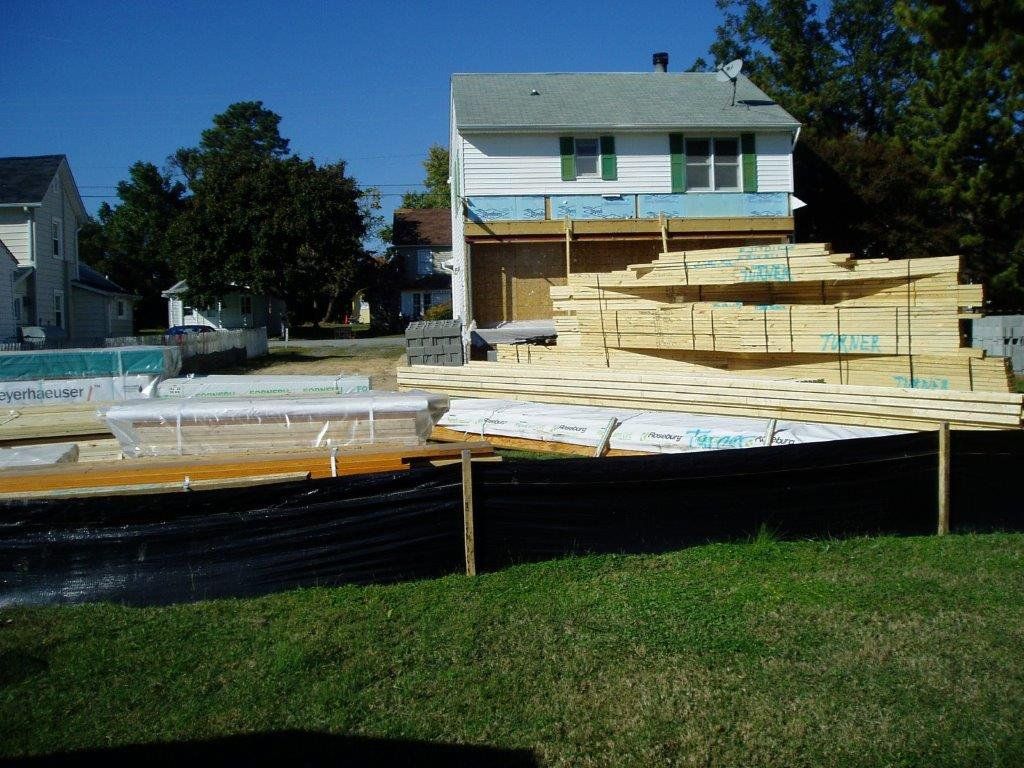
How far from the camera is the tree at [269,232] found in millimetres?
40875

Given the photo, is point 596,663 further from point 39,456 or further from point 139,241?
point 139,241

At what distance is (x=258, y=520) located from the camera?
6.04 metres

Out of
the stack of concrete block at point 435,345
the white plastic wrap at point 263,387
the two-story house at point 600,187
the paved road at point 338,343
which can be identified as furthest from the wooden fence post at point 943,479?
the paved road at point 338,343

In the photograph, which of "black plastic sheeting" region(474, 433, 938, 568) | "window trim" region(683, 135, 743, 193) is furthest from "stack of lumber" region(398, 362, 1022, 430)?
"window trim" region(683, 135, 743, 193)

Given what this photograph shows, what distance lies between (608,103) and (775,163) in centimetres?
479

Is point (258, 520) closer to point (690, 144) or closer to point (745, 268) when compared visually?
point (745, 268)

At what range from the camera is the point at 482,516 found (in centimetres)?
639

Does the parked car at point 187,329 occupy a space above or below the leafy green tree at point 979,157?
below

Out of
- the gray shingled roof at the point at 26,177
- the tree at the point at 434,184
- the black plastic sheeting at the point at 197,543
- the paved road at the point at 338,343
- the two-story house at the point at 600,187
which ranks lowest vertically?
the black plastic sheeting at the point at 197,543

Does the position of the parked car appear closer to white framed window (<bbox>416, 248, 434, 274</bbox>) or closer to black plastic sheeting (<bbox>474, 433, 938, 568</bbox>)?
white framed window (<bbox>416, 248, 434, 274</bbox>)

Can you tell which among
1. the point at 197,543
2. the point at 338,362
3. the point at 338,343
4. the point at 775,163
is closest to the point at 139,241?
the point at 338,343

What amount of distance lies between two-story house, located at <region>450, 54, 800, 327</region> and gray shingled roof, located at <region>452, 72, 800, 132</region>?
0.08m

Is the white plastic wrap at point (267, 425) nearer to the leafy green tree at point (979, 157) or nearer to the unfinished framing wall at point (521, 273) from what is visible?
the unfinished framing wall at point (521, 273)

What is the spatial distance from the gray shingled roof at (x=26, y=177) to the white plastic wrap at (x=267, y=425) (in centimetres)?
2409
